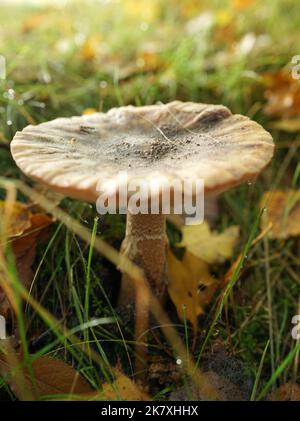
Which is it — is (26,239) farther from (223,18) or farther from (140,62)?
(223,18)

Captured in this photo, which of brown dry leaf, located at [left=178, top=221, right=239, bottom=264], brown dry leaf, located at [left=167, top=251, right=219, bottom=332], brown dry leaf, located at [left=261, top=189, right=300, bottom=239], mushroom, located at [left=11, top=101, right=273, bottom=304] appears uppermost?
mushroom, located at [left=11, top=101, right=273, bottom=304]

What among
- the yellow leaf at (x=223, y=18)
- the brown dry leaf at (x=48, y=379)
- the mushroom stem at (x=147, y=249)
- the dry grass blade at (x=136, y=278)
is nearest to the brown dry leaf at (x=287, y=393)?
the dry grass blade at (x=136, y=278)

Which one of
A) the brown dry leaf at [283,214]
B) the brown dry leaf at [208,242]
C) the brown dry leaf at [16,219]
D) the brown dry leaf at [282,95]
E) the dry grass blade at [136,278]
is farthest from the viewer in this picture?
the brown dry leaf at [282,95]

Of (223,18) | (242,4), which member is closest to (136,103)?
(223,18)

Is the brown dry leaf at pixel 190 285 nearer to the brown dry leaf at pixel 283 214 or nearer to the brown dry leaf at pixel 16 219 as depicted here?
the brown dry leaf at pixel 283 214

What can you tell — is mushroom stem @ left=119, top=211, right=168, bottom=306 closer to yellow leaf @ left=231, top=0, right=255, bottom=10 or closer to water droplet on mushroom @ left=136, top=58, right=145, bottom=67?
water droplet on mushroom @ left=136, top=58, right=145, bottom=67

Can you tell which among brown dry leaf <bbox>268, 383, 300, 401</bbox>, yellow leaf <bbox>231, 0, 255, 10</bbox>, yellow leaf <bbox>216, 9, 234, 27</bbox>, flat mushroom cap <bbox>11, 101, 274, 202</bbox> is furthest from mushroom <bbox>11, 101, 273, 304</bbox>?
yellow leaf <bbox>231, 0, 255, 10</bbox>
